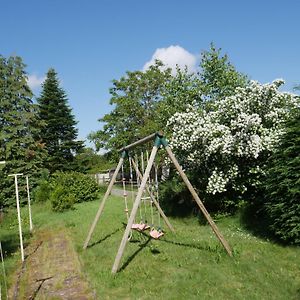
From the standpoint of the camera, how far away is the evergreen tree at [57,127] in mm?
39875

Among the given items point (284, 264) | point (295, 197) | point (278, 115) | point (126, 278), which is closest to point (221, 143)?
point (278, 115)

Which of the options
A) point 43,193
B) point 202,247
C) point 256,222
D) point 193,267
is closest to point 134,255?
point 202,247

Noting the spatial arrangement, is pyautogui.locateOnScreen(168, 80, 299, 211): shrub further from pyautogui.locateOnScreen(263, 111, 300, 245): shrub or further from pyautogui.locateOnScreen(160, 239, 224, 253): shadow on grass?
pyautogui.locateOnScreen(160, 239, 224, 253): shadow on grass

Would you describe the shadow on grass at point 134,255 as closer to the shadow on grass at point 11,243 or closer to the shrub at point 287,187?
the shrub at point 287,187

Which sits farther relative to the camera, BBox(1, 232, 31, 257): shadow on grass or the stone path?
BBox(1, 232, 31, 257): shadow on grass

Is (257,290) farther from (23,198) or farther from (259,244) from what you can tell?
(23,198)

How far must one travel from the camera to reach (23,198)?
90.1ft

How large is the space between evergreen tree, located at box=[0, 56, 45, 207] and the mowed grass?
19.4 metres

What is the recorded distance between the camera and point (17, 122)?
30.9 m

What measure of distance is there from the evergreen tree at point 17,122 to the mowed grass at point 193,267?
19.4 m

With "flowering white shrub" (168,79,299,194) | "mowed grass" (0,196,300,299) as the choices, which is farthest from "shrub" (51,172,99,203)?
"flowering white shrub" (168,79,299,194)

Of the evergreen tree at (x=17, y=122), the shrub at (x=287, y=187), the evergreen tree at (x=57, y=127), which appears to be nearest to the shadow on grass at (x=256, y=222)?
the shrub at (x=287, y=187)

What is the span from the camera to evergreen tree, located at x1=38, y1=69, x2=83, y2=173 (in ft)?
131

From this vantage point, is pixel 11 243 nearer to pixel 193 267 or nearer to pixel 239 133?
pixel 193 267
